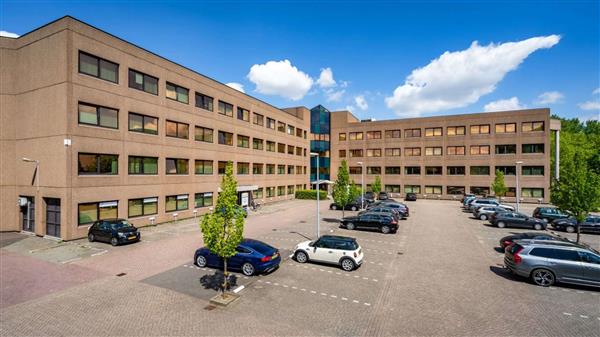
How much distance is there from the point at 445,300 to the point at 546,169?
49655 mm

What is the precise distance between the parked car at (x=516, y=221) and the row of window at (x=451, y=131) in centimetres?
2835

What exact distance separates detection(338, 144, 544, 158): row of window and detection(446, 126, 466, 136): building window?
2470 millimetres

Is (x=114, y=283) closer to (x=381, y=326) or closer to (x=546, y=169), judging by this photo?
(x=381, y=326)

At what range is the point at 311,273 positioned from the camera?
1482cm

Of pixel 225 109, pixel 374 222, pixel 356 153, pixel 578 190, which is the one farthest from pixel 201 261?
pixel 356 153

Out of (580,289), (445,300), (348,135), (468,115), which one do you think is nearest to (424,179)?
(468,115)

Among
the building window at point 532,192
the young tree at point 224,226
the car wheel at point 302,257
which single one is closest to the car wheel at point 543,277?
the car wheel at point 302,257

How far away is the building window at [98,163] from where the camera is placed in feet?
70.5

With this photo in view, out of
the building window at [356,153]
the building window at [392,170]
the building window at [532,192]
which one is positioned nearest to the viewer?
the building window at [532,192]

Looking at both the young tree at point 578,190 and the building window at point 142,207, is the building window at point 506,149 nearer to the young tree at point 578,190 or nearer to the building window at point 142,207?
the young tree at point 578,190

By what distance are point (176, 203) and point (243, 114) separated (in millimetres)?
16159

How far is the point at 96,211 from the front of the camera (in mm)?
22453

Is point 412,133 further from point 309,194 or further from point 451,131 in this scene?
point 309,194

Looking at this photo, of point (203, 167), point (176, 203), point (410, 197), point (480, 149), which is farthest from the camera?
point (410, 197)
